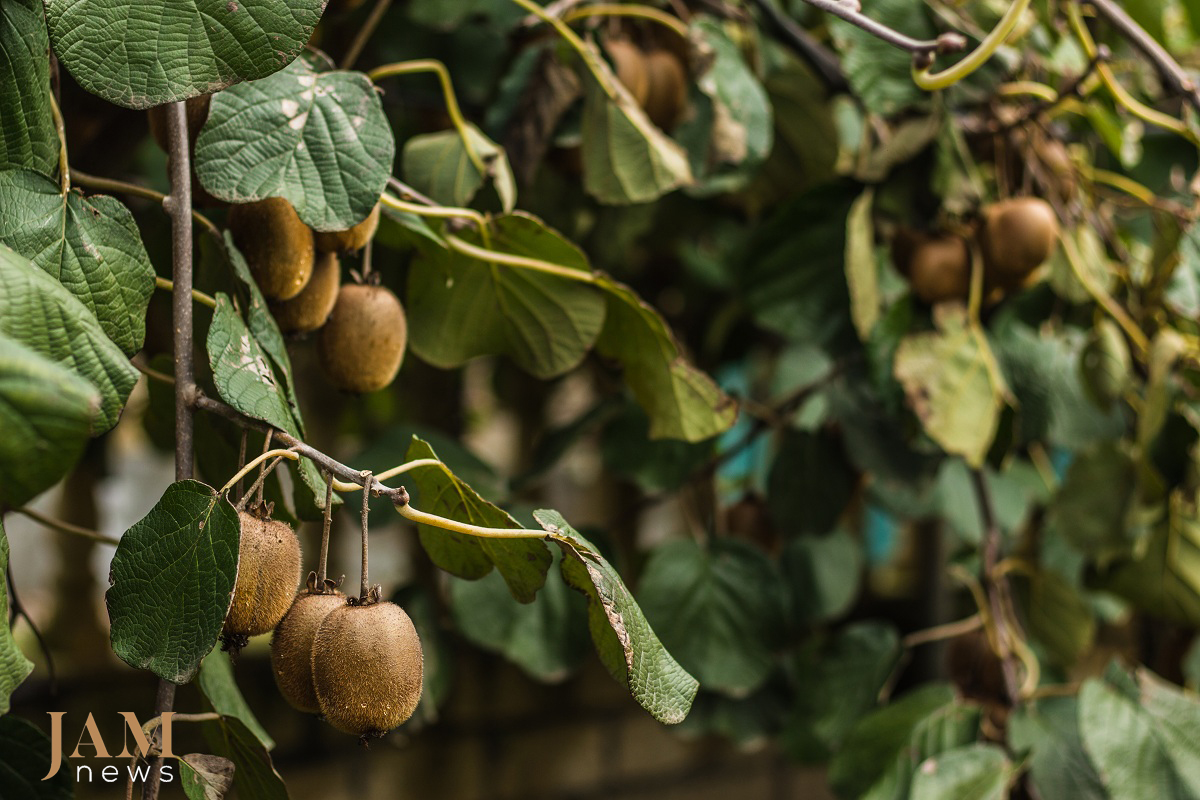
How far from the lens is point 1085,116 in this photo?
886 millimetres

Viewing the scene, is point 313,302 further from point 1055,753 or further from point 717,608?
point 1055,753

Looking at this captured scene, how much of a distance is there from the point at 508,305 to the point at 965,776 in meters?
0.44

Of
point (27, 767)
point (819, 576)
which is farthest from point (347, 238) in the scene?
point (819, 576)

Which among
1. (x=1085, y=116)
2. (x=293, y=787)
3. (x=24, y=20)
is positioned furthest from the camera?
(x=293, y=787)

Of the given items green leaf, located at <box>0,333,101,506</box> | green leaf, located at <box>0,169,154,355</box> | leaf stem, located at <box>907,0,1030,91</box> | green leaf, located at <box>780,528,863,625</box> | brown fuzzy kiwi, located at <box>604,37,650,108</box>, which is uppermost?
leaf stem, located at <box>907,0,1030,91</box>

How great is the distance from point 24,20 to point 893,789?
672mm

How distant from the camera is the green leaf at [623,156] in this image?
0.64 meters

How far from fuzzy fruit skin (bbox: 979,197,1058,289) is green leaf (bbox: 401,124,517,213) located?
0.34 m

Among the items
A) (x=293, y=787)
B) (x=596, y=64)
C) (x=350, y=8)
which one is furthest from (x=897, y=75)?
(x=293, y=787)

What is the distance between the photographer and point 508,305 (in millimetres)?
596

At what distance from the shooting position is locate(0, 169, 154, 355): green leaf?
1.30 ft

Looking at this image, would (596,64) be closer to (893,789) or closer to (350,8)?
(350,8)

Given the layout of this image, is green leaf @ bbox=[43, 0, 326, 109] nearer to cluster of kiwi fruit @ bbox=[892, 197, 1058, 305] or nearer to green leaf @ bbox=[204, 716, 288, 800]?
green leaf @ bbox=[204, 716, 288, 800]

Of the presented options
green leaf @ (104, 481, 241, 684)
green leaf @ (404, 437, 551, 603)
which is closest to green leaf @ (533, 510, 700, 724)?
green leaf @ (404, 437, 551, 603)
